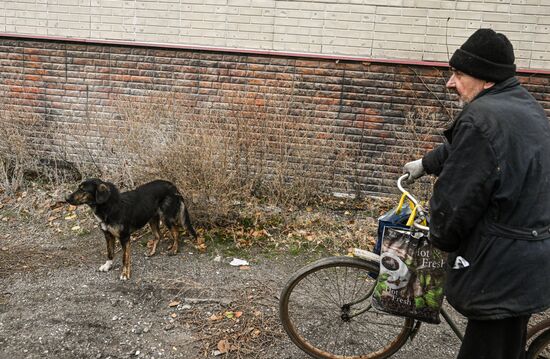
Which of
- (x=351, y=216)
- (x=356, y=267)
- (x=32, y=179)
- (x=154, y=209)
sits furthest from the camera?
(x=32, y=179)

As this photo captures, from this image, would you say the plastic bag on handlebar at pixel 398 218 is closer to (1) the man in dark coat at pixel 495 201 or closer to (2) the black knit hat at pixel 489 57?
(1) the man in dark coat at pixel 495 201

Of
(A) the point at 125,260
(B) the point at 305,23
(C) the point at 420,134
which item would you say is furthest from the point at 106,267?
(C) the point at 420,134

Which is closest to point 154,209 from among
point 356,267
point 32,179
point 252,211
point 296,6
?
point 252,211

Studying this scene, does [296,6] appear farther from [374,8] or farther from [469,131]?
[469,131]

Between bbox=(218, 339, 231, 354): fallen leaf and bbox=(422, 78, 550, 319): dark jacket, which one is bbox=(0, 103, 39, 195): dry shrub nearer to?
bbox=(218, 339, 231, 354): fallen leaf

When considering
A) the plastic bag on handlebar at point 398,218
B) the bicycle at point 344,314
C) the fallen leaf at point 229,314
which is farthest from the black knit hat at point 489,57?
the fallen leaf at point 229,314

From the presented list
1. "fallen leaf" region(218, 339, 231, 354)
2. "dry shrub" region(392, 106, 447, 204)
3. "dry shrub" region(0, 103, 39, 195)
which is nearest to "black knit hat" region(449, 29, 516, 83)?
"fallen leaf" region(218, 339, 231, 354)

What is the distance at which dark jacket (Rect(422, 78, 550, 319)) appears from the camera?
200cm

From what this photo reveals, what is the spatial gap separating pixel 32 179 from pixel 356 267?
600 centimetres

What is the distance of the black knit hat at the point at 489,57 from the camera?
2.12 metres

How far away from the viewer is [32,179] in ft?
23.1

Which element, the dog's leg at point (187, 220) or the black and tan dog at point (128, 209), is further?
the dog's leg at point (187, 220)

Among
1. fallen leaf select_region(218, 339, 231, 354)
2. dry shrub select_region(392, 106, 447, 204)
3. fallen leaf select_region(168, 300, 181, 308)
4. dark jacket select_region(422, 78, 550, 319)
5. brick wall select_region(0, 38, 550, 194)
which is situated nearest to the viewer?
dark jacket select_region(422, 78, 550, 319)

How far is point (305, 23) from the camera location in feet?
22.1
